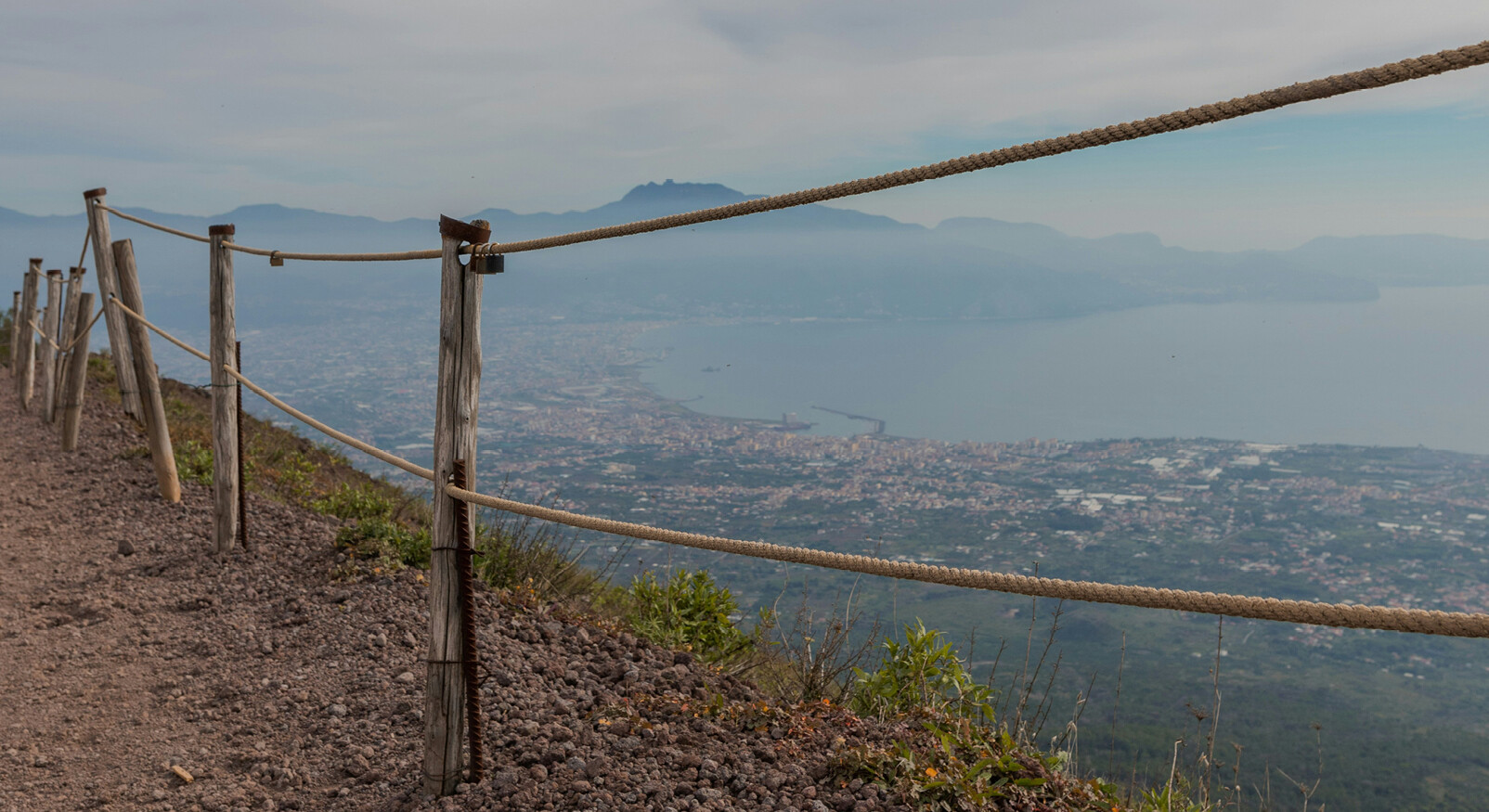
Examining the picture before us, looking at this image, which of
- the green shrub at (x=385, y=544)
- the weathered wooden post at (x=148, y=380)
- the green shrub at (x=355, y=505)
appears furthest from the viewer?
the weathered wooden post at (x=148, y=380)

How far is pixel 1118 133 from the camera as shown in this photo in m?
1.48

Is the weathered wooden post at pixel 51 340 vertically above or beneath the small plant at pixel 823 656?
above

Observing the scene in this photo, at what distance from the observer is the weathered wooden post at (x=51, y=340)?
912cm

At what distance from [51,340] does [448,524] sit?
9758mm

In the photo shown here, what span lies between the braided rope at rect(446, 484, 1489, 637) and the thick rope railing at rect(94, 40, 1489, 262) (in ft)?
2.45

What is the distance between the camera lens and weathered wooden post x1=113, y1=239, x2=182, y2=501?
5.96 m

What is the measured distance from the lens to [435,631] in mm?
2672

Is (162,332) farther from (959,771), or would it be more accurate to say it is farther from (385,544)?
(959,771)

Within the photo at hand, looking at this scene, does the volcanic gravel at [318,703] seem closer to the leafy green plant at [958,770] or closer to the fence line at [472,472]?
the leafy green plant at [958,770]

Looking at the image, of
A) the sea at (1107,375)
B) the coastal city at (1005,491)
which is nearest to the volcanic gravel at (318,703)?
the coastal city at (1005,491)

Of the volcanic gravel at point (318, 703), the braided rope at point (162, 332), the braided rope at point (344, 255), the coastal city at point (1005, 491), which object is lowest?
the coastal city at point (1005, 491)

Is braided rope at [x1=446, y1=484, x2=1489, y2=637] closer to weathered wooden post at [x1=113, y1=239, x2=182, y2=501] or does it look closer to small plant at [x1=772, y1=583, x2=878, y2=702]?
small plant at [x1=772, y1=583, x2=878, y2=702]

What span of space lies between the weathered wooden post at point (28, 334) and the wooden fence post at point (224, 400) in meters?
7.44

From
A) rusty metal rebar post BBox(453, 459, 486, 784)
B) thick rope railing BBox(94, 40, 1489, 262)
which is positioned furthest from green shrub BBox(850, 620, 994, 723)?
thick rope railing BBox(94, 40, 1489, 262)
